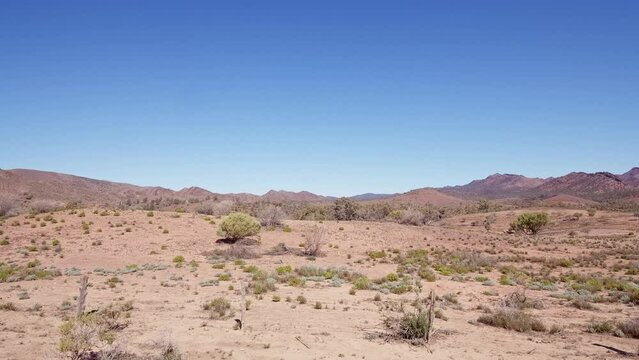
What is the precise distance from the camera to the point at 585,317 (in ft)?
59.1

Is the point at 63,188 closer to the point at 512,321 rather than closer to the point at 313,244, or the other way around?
the point at 313,244

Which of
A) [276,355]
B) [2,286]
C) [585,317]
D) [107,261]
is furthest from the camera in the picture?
[107,261]

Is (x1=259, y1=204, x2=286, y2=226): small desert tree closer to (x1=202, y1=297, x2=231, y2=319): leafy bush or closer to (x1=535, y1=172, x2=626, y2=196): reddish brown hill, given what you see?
(x1=202, y1=297, x2=231, y2=319): leafy bush

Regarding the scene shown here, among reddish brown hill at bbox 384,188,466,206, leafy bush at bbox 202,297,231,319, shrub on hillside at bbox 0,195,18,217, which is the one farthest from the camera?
reddish brown hill at bbox 384,188,466,206

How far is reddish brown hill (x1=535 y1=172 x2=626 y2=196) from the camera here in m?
167

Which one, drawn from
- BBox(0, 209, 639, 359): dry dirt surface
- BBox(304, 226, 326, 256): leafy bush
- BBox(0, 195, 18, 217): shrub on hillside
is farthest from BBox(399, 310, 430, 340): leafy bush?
A: BBox(0, 195, 18, 217): shrub on hillside

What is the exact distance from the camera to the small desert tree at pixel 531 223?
2260 inches

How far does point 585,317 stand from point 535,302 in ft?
7.09

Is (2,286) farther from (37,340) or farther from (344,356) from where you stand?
(344,356)

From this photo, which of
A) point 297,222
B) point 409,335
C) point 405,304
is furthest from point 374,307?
point 297,222

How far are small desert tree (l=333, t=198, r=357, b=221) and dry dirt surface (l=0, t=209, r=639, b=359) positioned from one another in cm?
1905

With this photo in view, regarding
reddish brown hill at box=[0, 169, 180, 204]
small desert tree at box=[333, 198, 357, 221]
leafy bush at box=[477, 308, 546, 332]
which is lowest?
leafy bush at box=[477, 308, 546, 332]

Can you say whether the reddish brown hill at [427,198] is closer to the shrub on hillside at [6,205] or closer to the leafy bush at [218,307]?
the shrub on hillside at [6,205]

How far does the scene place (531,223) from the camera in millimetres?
57812
